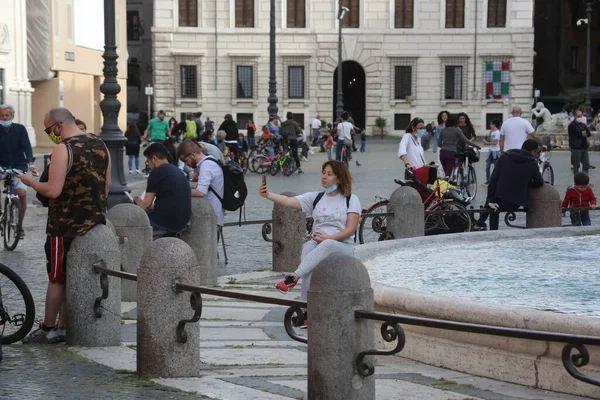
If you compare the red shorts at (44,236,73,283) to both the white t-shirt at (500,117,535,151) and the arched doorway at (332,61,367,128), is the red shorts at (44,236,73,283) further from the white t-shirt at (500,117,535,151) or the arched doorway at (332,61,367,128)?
the arched doorway at (332,61,367,128)

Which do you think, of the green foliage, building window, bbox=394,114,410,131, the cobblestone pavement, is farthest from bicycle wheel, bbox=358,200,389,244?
building window, bbox=394,114,410,131

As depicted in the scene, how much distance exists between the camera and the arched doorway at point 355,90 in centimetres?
6762

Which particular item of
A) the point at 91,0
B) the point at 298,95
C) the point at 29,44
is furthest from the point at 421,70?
the point at 29,44

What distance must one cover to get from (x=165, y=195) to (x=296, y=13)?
54040mm

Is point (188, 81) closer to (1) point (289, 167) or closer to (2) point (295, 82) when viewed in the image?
(2) point (295, 82)

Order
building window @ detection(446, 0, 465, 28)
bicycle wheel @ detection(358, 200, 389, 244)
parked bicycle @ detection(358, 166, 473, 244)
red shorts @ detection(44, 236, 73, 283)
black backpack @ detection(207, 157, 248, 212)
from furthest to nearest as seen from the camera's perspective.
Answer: building window @ detection(446, 0, 465, 28), parked bicycle @ detection(358, 166, 473, 244), bicycle wheel @ detection(358, 200, 389, 244), black backpack @ detection(207, 157, 248, 212), red shorts @ detection(44, 236, 73, 283)

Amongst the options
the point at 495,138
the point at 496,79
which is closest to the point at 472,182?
the point at 495,138

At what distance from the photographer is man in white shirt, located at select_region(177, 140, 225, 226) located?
1362 centimetres

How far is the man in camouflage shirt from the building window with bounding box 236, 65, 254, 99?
56.7m

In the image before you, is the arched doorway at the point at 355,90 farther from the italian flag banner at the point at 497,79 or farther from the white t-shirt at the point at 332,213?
the white t-shirt at the point at 332,213

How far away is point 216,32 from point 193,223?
53595 millimetres

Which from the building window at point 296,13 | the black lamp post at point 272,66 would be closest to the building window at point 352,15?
the building window at point 296,13

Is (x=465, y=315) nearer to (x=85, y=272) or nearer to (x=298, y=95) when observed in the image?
(x=85, y=272)

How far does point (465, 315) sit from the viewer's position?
25.7 feet
